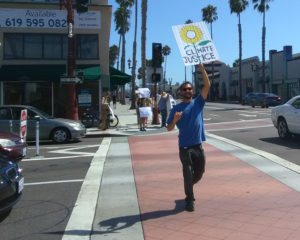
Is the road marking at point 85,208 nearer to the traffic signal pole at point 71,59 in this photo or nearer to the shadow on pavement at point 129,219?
the shadow on pavement at point 129,219

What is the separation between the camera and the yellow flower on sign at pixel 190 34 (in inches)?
256

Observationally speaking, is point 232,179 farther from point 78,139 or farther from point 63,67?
point 63,67

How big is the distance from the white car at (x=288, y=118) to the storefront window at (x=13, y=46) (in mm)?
13972

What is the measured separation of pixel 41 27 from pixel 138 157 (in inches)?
538

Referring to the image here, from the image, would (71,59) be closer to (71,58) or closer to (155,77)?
(71,58)

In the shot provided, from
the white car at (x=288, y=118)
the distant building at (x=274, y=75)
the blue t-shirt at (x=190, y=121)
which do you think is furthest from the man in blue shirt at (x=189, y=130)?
the distant building at (x=274, y=75)

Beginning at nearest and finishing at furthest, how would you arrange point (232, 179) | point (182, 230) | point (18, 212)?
point (182, 230) → point (18, 212) → point (232, 179)

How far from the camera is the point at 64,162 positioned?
10.5 metres

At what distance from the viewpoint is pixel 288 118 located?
1291 cm

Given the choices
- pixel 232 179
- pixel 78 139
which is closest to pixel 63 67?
pixel 78 139

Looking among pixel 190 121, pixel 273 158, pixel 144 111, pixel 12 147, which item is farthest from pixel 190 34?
pixel 144 111

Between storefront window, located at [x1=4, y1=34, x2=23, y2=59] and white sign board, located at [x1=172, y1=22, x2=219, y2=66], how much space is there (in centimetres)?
1707

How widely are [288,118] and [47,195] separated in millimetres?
8523

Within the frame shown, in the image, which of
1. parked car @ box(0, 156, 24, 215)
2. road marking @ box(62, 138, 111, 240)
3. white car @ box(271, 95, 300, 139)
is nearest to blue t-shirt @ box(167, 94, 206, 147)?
road marking @ box(62, 138, 111, 240)
